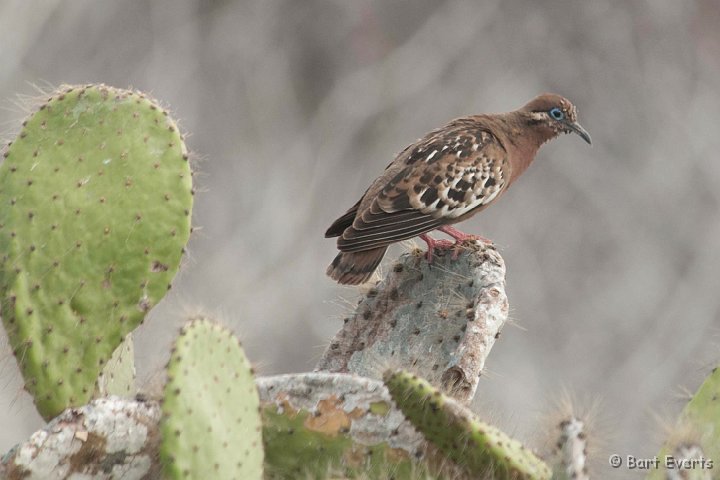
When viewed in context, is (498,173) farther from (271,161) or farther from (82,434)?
(271,161)

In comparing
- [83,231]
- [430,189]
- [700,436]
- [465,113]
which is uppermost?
[465,113]

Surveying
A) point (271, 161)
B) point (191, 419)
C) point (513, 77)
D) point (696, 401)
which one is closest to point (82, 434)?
point (191, 419)

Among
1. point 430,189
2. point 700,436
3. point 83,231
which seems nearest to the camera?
point 700,436

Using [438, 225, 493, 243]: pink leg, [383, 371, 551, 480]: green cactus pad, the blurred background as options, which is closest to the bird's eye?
[438, 225, 493, 243]: pink leg

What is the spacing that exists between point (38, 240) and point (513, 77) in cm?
885

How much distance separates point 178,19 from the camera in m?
11.6

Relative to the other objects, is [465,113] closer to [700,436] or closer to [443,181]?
[443,181]

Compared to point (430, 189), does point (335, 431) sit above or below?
below

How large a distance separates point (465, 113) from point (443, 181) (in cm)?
681

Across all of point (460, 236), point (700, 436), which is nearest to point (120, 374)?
point (460, 236)

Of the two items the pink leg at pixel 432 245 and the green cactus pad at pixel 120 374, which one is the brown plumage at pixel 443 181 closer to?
the pink leg at pixel 432 245

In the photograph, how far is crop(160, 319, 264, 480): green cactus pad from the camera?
9.32 feet

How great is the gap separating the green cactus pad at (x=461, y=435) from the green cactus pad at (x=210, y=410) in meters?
0.33

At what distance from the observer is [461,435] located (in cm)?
302
